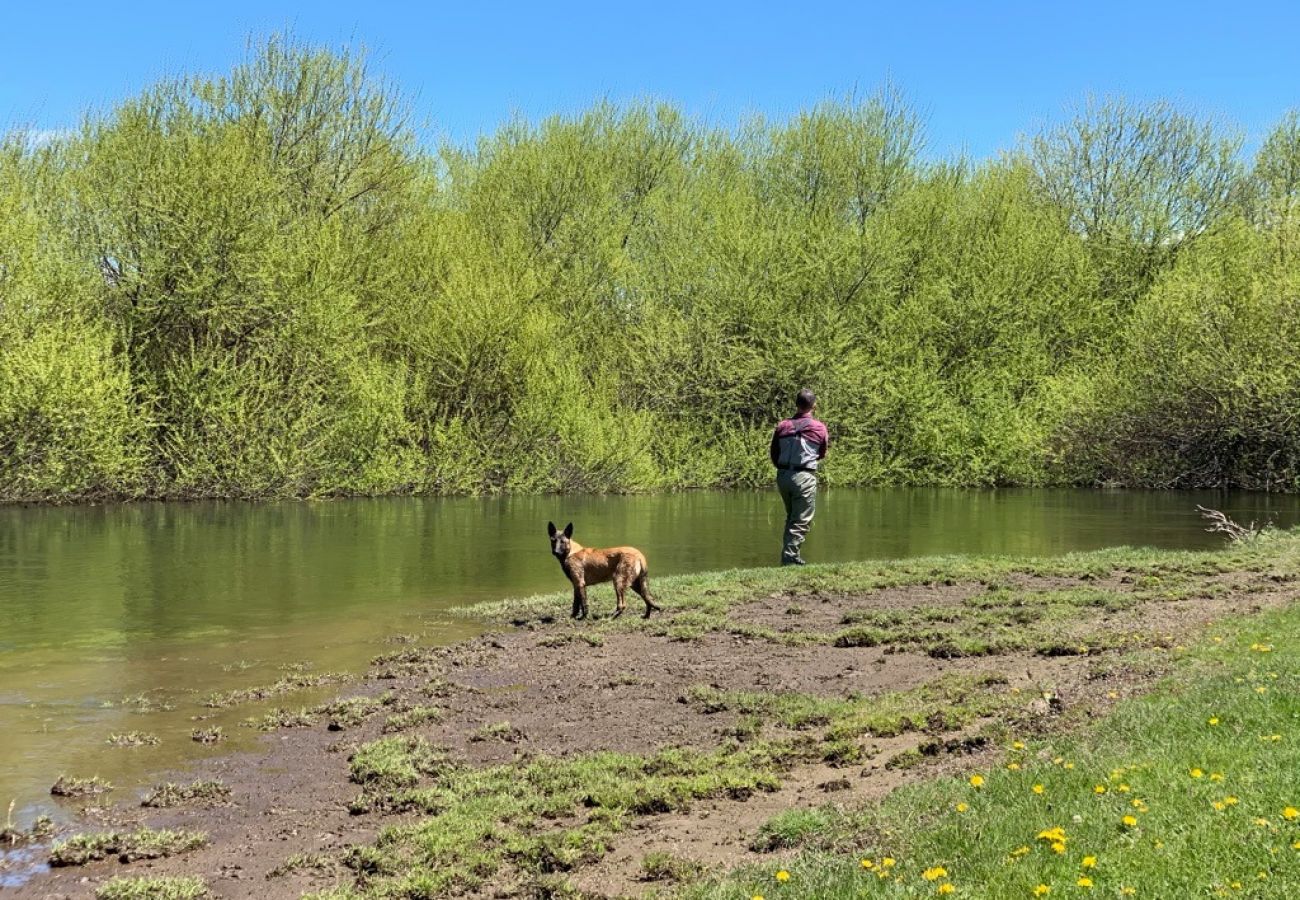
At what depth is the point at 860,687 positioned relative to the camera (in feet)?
34.2

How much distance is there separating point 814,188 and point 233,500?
27.5 metres

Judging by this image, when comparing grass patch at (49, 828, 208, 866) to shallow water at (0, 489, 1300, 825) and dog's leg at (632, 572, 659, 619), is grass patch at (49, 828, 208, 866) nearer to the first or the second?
shallow water at (0, 489, 1300, 825)

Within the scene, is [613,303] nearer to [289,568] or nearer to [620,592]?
[289,568]

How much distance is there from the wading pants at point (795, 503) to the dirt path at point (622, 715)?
2.83m

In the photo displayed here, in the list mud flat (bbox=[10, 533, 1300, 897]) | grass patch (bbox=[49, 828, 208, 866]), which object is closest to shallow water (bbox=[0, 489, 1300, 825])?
grass patch (bbox=[49, 828, 208, 866])

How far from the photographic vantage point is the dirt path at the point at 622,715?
21.8ft

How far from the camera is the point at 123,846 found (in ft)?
22.5

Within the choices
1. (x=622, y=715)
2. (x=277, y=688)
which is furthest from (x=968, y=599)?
(x=277, y=688)

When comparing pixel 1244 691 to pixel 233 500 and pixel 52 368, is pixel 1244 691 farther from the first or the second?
pixel 233 500

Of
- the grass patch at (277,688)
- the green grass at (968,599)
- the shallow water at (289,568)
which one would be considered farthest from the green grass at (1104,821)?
the grass patch at (277,688)

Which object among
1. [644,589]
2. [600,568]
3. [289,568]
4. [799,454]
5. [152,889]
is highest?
[799,454]

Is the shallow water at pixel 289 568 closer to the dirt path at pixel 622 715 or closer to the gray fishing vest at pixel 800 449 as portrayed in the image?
the dirt path at pixel 622 715

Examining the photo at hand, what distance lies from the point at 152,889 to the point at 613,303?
1611 inches

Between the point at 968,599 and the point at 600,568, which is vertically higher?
the point at 600,568
